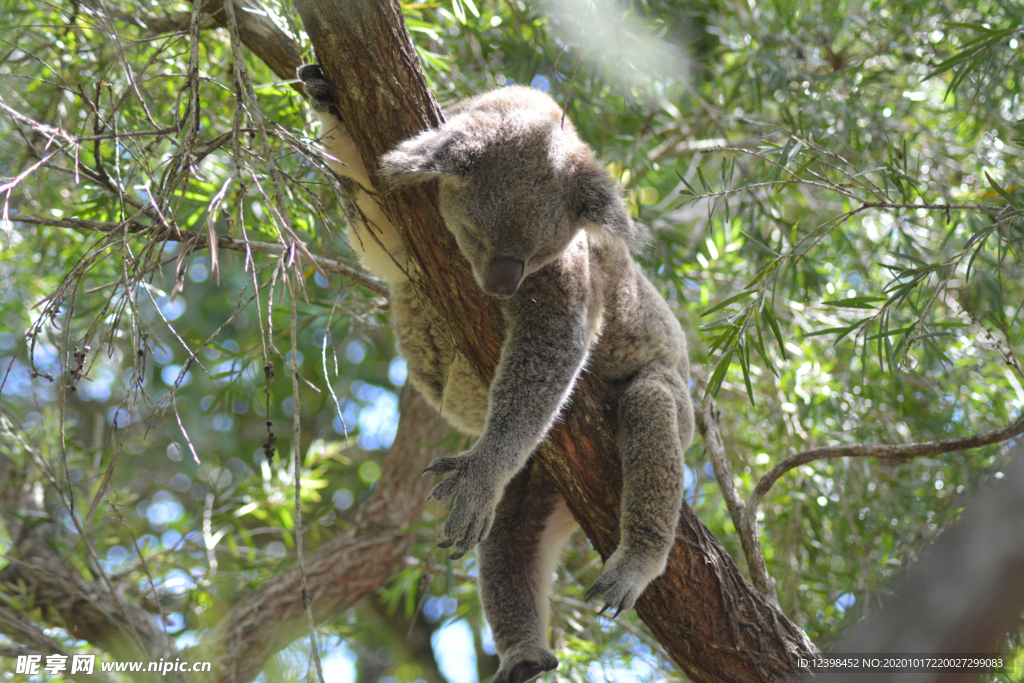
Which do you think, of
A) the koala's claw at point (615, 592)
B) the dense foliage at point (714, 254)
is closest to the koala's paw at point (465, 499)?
the koala's claw at point (615, 592)

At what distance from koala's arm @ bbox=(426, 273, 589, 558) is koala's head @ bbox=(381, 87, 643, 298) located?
0.17m

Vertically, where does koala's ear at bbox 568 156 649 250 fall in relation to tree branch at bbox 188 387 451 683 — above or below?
above

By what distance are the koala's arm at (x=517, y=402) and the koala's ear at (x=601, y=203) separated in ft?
0.91

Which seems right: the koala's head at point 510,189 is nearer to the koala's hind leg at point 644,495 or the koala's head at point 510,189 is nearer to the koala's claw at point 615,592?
the koala's hind leg at point 644,495

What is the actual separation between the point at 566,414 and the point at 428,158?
0.97 meters

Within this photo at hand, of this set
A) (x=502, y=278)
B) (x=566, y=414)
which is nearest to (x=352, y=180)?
(x=502, y=278)

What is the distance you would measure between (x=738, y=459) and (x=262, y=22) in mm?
3296

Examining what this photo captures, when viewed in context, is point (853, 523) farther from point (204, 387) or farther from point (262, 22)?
point (204, 387)

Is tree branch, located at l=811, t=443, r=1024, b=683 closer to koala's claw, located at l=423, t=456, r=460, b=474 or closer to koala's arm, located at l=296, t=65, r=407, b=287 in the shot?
koala's claw, located at l=423, t=456, r=460, b=474

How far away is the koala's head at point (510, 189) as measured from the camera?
2.05 meters

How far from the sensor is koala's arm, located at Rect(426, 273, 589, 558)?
80.3 inches

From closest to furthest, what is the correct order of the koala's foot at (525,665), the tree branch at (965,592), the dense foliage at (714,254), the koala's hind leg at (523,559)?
1. the tree branch at (965,592)
2. the koala's foot at (525,665)
3. the koala's hind leg at (523,559)
4. the dense foliage at (714,254)

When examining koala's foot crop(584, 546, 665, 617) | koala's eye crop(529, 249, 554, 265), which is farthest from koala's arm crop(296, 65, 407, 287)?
koala's foot crop(584, 546, 665, 617)

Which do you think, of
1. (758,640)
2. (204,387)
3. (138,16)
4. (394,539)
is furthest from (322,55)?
(204,387)
